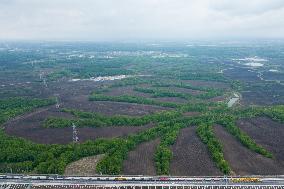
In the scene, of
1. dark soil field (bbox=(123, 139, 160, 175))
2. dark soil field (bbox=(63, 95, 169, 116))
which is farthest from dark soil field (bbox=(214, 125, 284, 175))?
dark soil field (bbox=(63, 95, 169, 116))

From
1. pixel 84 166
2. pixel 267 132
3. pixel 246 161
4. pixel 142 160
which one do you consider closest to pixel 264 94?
pixel 267 132

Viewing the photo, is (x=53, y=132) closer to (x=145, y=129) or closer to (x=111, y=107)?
(x=145, y=129)

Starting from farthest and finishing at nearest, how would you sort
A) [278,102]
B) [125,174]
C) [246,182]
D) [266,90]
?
[266,90], [278,102], [125,174], [246,182]

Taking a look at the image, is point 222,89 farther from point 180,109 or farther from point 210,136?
point 210,136

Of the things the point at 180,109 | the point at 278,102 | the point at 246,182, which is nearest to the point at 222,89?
the point at 278,102

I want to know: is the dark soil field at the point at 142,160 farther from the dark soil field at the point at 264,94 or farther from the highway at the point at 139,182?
the dark soil field at the point at 264,94

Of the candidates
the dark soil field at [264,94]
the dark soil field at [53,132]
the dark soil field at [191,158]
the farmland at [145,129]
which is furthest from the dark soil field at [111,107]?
the dark soil field at [264,94]

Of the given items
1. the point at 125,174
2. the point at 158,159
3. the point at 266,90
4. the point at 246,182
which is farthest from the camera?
the point at 266,90
